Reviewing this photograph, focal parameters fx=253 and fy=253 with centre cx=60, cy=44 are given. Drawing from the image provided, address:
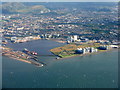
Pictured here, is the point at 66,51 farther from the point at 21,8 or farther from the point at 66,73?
the point at 21,8

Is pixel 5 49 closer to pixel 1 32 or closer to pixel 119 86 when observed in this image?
pixel 1 32

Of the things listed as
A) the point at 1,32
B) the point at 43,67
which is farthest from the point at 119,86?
the point at 1,32

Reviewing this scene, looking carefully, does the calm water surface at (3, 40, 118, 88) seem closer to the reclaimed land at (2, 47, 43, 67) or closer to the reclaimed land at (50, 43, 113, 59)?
the reclaimed land at (2, 47, 43, 67)

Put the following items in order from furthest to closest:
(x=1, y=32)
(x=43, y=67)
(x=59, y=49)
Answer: (x=1, y=32), (x=59, y=49), (x=43, y=67)

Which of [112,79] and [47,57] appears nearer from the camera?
[112,79]

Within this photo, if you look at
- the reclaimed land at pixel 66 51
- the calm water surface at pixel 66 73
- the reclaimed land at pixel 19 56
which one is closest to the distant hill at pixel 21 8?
the reclaimed land at pixel 66 51

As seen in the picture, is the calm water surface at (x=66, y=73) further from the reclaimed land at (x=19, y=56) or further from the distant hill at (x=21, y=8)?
the distant hill at (x=21, y=8)

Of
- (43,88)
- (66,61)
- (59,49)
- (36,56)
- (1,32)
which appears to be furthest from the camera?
(1,32)

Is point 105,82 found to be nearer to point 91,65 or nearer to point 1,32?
point 91,65

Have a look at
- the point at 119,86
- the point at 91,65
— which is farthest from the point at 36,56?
the point at 119,86
